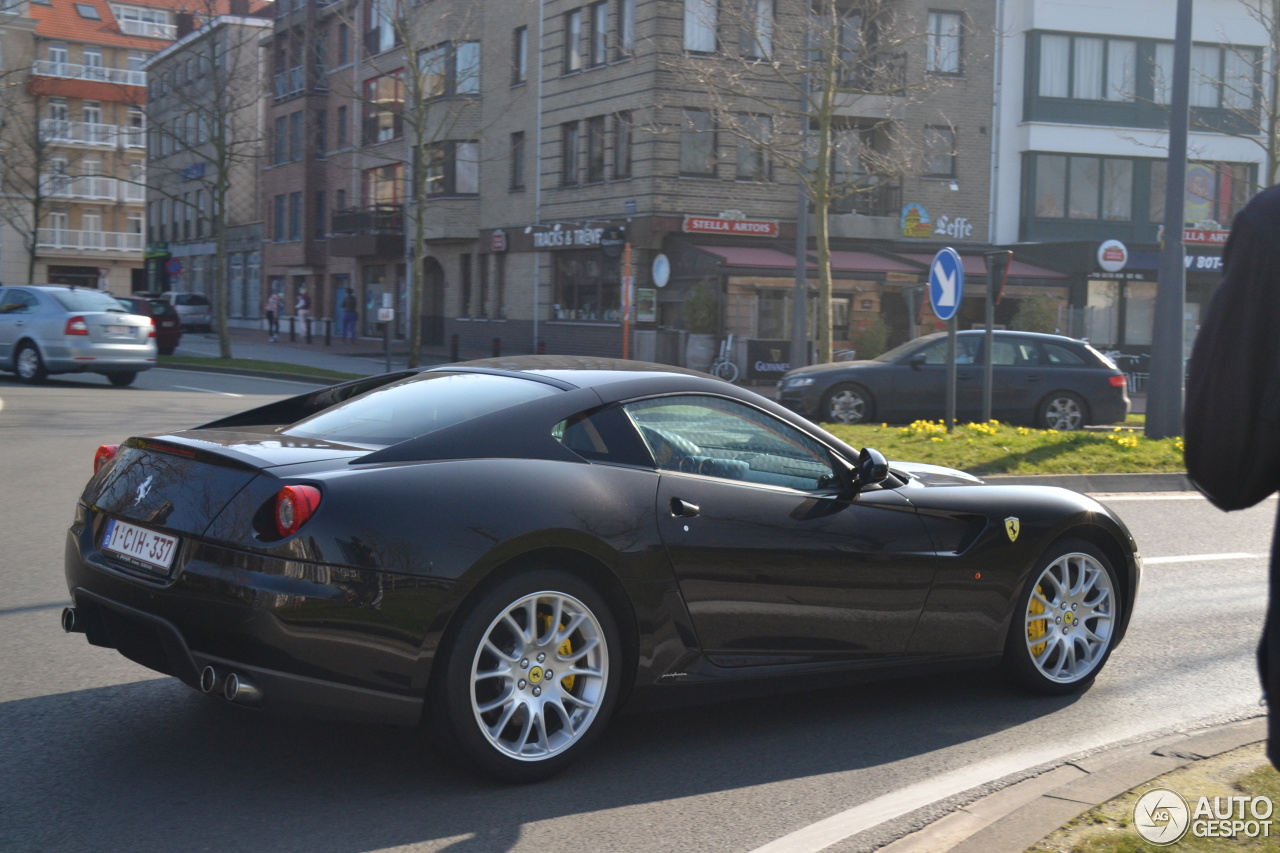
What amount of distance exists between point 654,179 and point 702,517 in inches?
1214

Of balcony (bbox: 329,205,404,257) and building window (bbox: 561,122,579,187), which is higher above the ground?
building window (bbox: 561,122,579,187)

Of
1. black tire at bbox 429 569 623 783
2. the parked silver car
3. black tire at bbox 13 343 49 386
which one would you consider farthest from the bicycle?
black tire at bbox 429 569 623 783

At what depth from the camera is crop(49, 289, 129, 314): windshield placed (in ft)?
73.2

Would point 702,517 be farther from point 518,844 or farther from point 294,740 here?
point 294,740

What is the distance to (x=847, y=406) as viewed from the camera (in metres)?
19.2

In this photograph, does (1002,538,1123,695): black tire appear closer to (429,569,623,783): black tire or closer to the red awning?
(429,569,623,783): black tire

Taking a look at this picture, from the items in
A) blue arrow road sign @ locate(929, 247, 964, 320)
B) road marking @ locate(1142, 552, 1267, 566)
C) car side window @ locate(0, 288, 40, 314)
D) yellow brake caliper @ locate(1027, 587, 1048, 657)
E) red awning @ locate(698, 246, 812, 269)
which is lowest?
road marking @ locate(1142, 552, 1267, 566)

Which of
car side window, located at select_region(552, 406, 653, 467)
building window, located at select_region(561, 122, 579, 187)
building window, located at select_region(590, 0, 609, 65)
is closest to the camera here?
car side window, located at select_region(552, 406, 653, 467)

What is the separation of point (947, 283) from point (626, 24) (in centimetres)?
2354

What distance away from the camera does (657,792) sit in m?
4.50

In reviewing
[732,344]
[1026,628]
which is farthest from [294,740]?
[732,344]

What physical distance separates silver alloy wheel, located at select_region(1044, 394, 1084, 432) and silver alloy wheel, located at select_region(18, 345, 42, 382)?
15815 mm

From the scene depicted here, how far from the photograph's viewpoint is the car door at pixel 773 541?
4797mm

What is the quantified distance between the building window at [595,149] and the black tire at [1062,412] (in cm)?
2008
